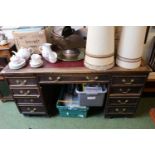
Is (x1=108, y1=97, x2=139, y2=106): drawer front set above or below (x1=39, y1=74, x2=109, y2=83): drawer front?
below

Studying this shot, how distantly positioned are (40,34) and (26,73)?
41 centimetres

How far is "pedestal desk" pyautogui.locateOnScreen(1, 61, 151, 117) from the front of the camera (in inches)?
50.3

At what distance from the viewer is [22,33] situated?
1.41 metres

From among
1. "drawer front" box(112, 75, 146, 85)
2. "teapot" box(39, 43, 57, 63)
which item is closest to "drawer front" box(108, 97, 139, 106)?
"drawer front" box(112, 75, 146, 85)

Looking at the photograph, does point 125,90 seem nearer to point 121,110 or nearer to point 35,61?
point 121,110

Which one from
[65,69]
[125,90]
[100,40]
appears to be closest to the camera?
[100,40]

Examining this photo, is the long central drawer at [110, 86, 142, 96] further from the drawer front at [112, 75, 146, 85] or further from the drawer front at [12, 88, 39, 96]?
the drawer front at [12, 88, 39, 96]

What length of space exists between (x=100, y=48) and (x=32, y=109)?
3.25 ft

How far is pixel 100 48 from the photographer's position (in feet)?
3.82

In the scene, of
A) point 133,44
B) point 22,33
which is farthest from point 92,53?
point 22,33

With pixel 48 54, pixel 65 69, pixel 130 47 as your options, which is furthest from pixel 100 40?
pixel 48 54

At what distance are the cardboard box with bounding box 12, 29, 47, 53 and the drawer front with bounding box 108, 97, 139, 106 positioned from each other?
90 cm

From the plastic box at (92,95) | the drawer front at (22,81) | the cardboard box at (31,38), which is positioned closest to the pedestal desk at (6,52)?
the cardboard box at (31,38)
